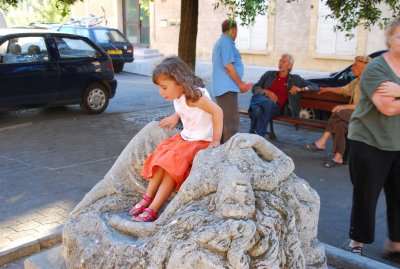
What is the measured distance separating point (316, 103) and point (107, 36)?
12.7 metres

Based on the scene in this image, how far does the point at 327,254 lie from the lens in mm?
3619

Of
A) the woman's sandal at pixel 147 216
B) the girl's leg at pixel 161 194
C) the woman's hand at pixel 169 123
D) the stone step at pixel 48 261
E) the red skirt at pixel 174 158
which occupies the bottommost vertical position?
the stone step at pixel 48 261

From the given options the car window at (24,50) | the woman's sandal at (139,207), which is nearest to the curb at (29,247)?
the woman's sandal at (139,207)

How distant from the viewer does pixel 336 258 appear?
358 centimetres

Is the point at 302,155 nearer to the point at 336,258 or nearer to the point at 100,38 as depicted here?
the point at 336,258

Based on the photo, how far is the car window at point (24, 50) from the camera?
8984mm

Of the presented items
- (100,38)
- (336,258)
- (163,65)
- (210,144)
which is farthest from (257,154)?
(100,38)

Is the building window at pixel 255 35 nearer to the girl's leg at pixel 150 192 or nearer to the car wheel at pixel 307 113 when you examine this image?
the car wheel at pixel 307 113

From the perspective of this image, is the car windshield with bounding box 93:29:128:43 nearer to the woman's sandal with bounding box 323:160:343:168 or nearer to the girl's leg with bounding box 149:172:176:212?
the woman's sandal with bounding box 323:160:343:168

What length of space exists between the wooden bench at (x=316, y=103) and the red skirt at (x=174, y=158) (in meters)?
4.21

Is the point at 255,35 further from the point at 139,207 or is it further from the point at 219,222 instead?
the point at 219,222

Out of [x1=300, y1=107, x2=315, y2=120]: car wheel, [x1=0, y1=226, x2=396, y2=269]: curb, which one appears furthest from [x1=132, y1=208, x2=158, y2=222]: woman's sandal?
[x1=300, y1=107, x2=315, y2=120]: car wheel

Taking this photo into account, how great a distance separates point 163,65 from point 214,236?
4.24ft

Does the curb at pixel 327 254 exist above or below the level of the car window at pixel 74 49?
below
